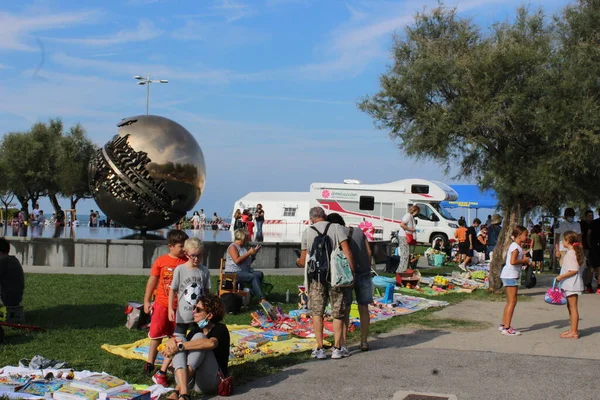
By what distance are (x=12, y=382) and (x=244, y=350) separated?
265cm

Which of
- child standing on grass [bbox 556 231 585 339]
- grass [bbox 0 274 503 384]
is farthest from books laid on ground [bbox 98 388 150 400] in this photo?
child standing on grass [bbox 556 231 585 339]

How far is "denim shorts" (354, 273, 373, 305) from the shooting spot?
8367 millimetres

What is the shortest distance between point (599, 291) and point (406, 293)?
15.3ft

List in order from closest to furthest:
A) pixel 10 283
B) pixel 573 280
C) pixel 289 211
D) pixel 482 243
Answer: pixel 10 283 → pixel 573 280 → pixel 482 243 → pixel 289 211

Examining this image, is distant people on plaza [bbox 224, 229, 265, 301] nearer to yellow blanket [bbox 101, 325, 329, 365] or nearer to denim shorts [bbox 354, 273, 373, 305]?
yellow blanket [bbox 101, 325, 329, 365]

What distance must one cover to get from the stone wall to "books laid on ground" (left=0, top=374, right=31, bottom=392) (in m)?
11.6

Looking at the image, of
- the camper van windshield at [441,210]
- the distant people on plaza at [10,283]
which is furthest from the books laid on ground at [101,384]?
the camper van windshield at [441,210]

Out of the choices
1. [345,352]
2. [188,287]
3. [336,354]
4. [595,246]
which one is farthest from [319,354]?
[595,246]

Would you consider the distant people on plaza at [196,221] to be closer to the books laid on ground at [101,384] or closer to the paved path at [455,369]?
the paved path at [455,369]

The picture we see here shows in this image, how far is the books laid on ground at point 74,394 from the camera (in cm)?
564

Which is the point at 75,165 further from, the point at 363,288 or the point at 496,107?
the point at 363,288

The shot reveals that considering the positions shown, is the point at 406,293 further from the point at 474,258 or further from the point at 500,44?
the point at 474,258

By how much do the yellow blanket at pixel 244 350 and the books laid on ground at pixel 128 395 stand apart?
157cm

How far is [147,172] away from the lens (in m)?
17.1
